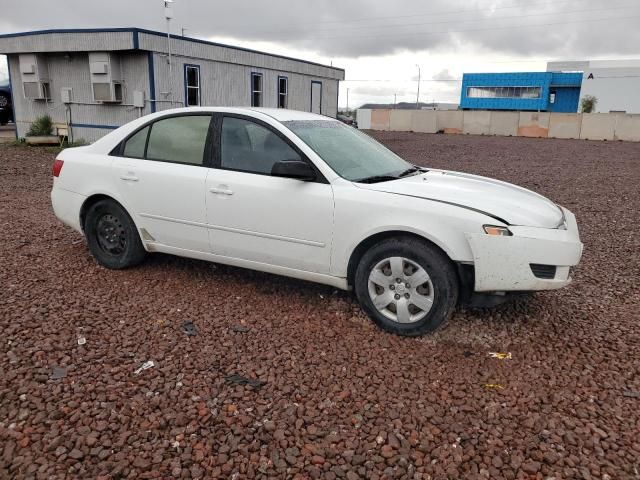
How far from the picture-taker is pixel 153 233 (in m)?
4.86

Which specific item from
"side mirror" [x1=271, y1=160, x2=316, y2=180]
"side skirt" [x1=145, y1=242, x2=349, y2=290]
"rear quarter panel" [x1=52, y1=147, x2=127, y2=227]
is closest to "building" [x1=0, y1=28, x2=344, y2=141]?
"rear quarter panel" [x1=52, y1=147, x2=127, y2=227]

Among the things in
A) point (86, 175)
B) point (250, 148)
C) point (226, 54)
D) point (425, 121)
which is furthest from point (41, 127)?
point (425, 121)

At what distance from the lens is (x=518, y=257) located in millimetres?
3578

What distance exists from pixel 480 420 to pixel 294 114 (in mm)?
3073

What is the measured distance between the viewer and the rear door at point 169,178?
4559 millimetres

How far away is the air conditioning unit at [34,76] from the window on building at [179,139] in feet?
50.8

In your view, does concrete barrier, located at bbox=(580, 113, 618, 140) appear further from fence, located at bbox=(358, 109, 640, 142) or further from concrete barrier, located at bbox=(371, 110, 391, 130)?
concrete barrier, located at bbox=(371, 110, 391, 130)

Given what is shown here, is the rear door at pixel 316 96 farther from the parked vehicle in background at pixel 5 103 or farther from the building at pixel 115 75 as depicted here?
the parked vehicle in background at pixel 5 103

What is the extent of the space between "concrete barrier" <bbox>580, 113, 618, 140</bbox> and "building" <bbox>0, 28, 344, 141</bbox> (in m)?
26.2

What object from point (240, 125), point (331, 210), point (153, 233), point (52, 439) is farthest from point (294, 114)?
point (52, 439)

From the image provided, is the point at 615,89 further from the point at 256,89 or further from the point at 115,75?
the point at 115,75

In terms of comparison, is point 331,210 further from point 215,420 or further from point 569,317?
point 569,317

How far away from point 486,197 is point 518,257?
57 cm

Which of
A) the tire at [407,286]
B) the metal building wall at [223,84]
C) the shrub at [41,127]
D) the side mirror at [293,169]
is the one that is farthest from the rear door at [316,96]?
the tire at [407,286]
